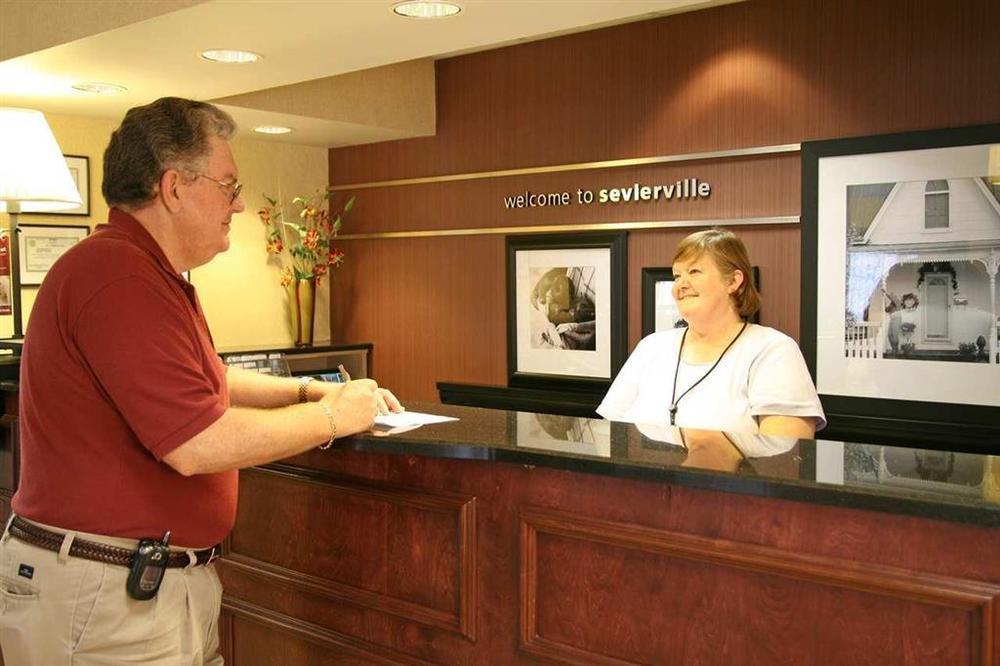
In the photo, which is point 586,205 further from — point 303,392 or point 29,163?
point 303,392

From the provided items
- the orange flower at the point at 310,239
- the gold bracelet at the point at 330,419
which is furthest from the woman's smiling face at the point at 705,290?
the orange flower at the point at 310,239

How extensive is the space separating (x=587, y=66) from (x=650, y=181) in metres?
0.73

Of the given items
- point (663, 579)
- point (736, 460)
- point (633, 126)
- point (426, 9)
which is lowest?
point (663, 579)

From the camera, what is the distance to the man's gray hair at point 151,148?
1.82 m

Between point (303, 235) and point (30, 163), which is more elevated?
point (30, 163)

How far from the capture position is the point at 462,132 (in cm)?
540

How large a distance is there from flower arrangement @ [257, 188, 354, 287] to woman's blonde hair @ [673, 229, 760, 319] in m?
3.13

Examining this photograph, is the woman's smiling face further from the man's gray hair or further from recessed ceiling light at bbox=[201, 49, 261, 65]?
recessed ceiling light at bbox=[201, 49, 261, 65]

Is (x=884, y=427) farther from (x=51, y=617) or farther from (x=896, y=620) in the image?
(x=51, y=617)

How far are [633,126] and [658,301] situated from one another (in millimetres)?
888

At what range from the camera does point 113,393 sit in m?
1.66

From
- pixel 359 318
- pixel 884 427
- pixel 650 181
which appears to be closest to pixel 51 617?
pixel 884 427

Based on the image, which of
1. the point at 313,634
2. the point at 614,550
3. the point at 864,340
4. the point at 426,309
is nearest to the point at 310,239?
the point at 426,309

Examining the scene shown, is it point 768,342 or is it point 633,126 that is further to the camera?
point 633,126
